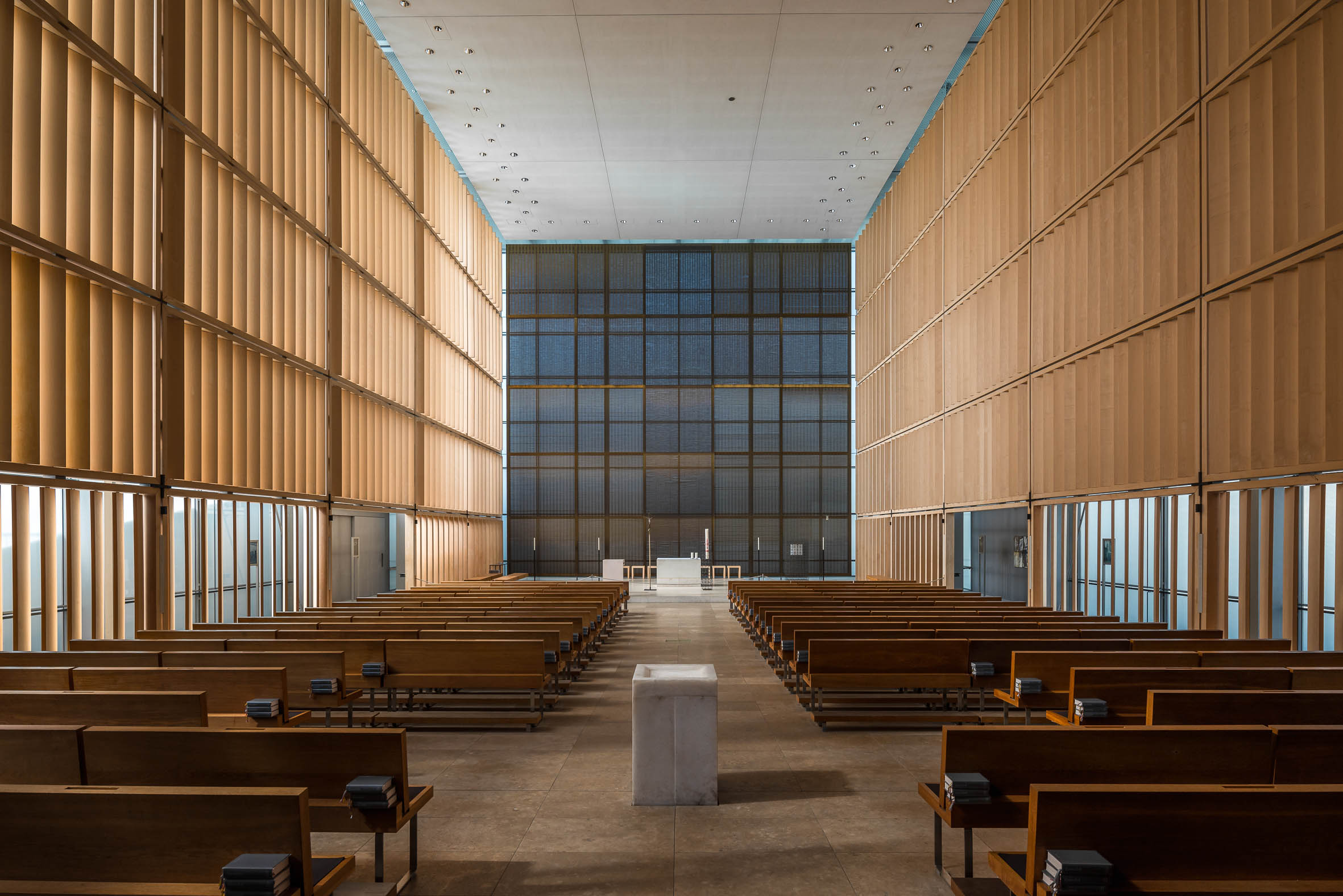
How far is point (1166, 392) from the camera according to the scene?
36.5ft

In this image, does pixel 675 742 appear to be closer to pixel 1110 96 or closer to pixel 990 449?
pixel 1110 96

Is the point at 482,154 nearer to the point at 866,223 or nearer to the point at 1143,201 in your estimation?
the point at 866,223

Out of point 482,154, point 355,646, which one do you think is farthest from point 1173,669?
point 482,154

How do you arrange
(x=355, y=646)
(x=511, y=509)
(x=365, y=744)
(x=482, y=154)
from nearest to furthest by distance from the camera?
(x=365, y=744) → (x=355, y=646) → (x=482, y=154) → (x=511, y=509)

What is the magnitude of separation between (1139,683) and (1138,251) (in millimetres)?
8214

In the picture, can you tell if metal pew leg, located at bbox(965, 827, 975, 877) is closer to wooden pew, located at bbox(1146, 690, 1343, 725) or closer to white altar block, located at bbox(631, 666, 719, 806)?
wooden pew, located at bbox(1146, 690, 1343, 725)

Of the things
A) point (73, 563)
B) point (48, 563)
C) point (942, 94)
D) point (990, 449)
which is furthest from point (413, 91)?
point (48, 563)

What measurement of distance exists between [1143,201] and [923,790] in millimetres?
9868

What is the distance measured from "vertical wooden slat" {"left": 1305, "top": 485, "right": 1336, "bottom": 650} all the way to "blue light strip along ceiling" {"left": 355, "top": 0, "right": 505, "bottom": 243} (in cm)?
1232

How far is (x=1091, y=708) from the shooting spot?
5059 millimetres

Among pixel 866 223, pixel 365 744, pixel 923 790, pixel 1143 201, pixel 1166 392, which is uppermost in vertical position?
pixel 866 223

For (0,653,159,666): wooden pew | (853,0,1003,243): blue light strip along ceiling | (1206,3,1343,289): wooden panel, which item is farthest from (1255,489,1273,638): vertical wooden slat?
(853,0,1003,243): blue light strip along ceiling

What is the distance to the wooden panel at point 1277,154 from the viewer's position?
8.26m

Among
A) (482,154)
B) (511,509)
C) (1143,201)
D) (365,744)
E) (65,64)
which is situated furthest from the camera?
(511,509)
